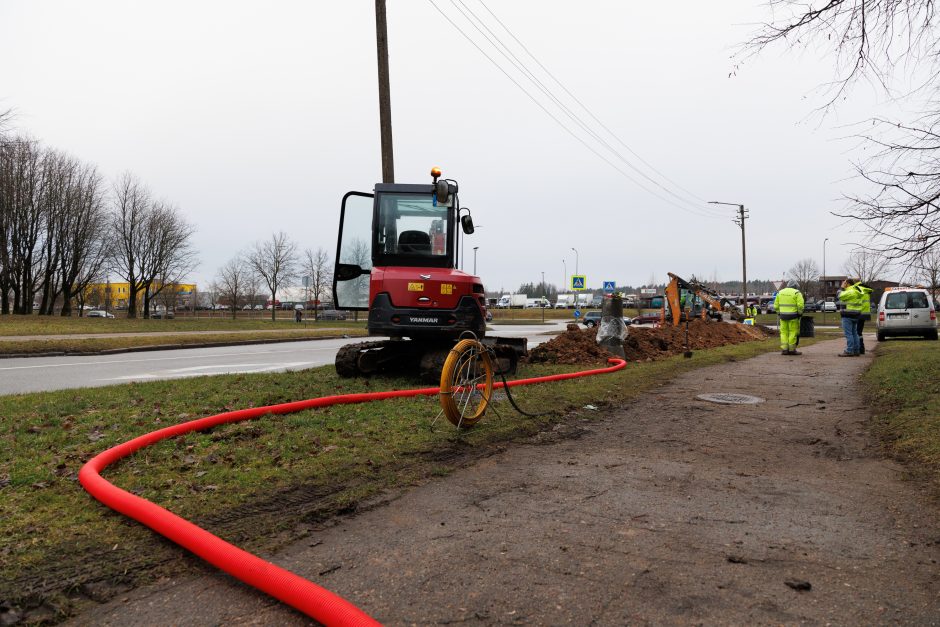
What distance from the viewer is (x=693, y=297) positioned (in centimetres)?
2766

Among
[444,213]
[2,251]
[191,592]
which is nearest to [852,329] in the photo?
[444,213]

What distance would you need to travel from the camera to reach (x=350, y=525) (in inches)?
152

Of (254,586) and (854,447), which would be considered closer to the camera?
(254,586)

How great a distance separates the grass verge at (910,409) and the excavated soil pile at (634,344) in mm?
5036

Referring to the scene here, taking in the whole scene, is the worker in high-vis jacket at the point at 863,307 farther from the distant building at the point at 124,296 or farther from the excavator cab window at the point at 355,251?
the distant building at the point at 124,296

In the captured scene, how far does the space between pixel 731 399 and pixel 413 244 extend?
5.21m

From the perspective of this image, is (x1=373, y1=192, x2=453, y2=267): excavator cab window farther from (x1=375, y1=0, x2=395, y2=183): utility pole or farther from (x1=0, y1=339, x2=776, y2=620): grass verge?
(x1=375, y1=0, x2=395, y2=183): utility pole

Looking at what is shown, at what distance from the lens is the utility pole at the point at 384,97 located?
1510 centimetres

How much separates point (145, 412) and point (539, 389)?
516cm

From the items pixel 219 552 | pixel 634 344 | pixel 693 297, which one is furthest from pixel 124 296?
pixel 219 552

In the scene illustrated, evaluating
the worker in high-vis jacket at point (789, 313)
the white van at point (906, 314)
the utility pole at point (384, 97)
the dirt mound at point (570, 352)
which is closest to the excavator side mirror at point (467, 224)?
the dirt mound at point (570, 352)

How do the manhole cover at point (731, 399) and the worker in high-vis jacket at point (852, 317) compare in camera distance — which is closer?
the manhole cover at point (731, 399)

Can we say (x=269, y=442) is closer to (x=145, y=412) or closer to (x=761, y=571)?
(x=145, y=412)

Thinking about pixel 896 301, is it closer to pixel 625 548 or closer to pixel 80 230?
pixel 625 548
